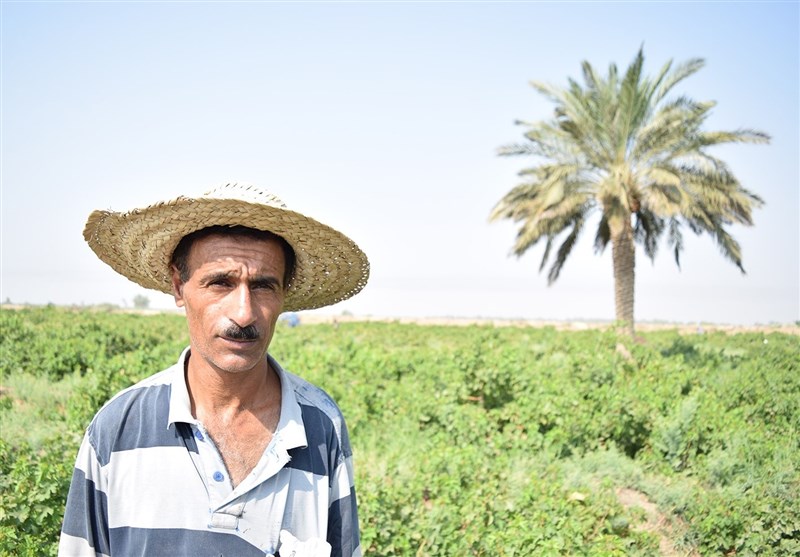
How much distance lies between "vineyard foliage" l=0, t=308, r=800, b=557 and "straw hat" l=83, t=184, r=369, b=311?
1792 millimetres

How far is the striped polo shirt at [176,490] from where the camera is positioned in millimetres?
1704

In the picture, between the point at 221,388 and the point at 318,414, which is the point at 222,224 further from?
the point at 318,414

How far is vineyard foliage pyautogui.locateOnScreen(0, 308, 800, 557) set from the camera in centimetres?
391

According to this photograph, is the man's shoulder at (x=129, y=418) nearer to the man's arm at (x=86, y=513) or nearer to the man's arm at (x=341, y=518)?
the man's arm at (x=86, y=513)

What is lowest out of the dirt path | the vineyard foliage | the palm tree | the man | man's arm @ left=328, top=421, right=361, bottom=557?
the dirt path

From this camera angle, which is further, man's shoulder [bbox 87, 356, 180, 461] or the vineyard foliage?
the vineyard foliage

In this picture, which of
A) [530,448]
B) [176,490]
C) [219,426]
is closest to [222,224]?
[219,426]

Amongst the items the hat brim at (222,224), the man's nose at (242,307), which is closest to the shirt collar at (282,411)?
the man's nose at (242,307)

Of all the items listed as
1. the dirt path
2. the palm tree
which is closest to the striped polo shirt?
the dirt path

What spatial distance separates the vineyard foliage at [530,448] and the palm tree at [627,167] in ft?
13.8

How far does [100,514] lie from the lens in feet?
5.67

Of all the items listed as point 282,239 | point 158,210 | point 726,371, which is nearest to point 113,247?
→ point 158,210

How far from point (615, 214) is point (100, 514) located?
12665 millimetres

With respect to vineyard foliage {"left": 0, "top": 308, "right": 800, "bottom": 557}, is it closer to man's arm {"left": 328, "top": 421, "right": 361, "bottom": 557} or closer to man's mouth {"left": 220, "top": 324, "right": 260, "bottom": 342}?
man's arm {"left": 328, "top": 421, "right": 361, "bottom": 557}
